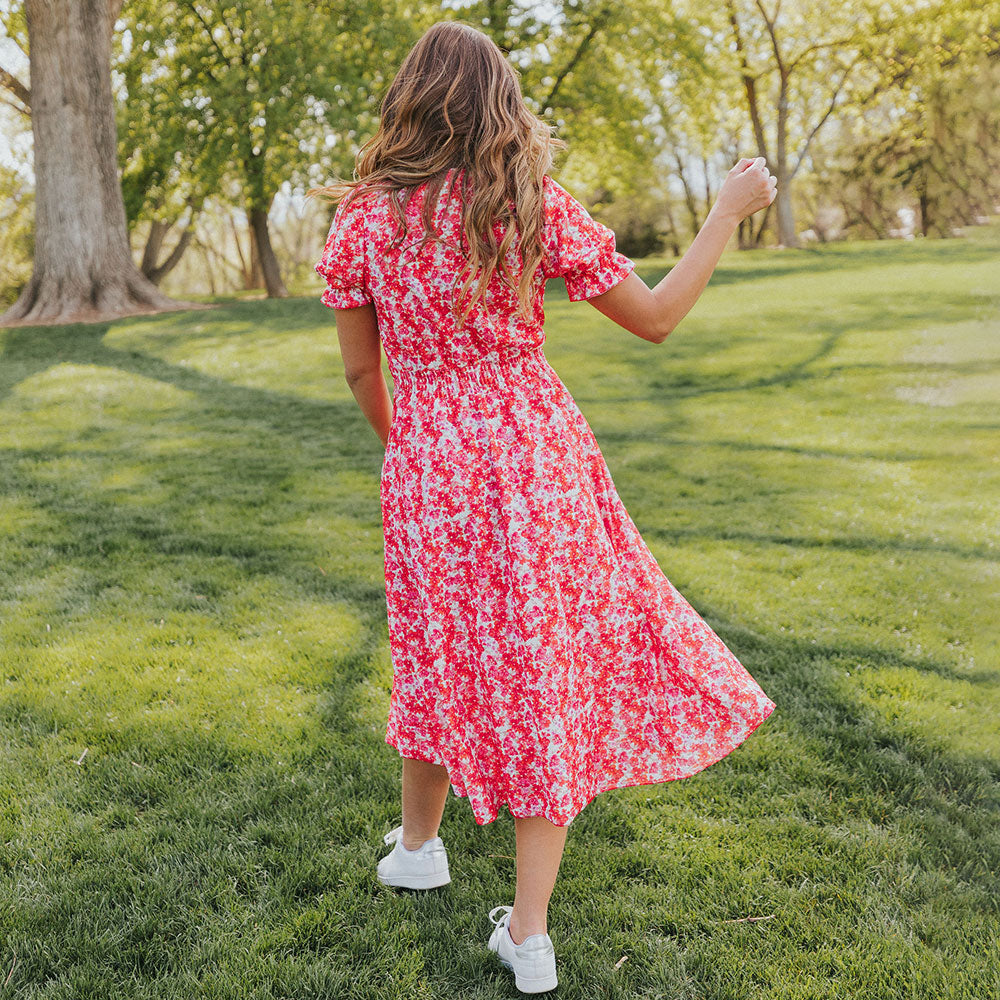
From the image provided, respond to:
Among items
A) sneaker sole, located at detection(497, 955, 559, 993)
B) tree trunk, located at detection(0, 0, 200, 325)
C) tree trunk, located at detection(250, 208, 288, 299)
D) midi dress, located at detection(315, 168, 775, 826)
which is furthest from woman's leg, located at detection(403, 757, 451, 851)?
tree trunk, located at detection(250, 208, 288, 299)

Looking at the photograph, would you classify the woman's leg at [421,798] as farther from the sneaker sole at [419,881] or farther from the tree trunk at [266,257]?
the tree trunk at [266,257]

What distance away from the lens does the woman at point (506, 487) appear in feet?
6.22

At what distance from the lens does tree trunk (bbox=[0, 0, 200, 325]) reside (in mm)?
12945

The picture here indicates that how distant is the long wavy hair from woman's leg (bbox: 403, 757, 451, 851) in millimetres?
1230

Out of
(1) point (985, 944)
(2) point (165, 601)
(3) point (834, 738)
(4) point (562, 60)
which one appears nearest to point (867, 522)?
(3) point (834, 738)

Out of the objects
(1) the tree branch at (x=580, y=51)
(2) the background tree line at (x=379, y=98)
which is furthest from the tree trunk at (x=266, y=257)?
(1) the tree branch at (x=580, y=51)

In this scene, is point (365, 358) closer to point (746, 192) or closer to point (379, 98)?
point (746, 192)

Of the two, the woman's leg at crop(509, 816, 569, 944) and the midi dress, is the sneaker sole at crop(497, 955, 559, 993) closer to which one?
the woman's leg at crop(509, 816, 569, 944)

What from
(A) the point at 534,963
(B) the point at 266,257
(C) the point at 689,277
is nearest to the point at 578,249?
(C) the point at 689,277

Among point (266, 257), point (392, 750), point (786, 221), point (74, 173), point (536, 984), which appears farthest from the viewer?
point (786, 221)

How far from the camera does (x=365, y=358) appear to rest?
2.22m

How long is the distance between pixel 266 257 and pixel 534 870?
2015 cm

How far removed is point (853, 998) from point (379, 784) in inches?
60.6

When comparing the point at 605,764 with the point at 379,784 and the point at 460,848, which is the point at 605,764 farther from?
the point at 379,784
